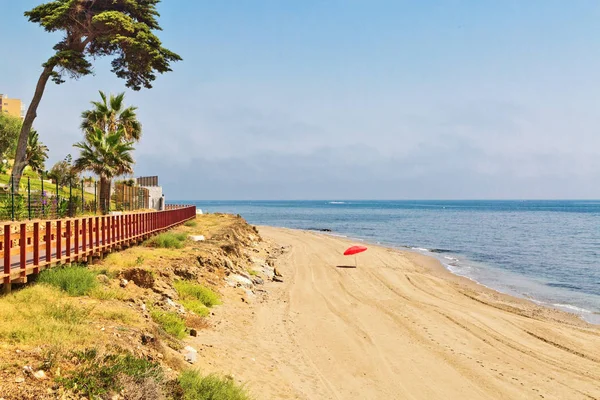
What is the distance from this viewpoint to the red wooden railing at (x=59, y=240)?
425 inches

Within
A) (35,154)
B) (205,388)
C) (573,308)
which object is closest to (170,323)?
(205,388)

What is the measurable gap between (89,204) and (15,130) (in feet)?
110

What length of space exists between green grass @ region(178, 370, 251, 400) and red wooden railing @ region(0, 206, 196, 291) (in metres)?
4.92

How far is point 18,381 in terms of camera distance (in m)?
6.46

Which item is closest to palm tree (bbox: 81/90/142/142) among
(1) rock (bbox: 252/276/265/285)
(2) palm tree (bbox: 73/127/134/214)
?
(2) palm tree (bbox: 73/127/134/214)

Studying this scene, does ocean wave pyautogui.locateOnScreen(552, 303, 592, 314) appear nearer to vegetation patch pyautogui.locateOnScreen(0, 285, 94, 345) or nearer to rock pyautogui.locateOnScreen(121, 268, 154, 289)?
rock pyautogui.locateOnScreen(121, 268, 154, 289)

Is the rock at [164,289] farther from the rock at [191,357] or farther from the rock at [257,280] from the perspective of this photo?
the rock at [257,280]

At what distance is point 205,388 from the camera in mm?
8430

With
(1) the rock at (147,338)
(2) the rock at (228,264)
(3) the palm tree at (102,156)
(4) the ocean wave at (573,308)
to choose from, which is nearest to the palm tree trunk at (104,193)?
(3) the palm tree at (102,156)

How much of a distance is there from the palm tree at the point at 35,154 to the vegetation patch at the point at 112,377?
205 feet

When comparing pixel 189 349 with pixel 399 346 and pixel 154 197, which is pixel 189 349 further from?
pixel 154 197

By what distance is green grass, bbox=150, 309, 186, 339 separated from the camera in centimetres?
1165

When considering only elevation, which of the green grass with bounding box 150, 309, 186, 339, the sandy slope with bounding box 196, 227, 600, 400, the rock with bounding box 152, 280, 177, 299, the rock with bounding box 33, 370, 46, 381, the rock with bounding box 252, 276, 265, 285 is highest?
the rock with bounding box 33, 370, 46, 381

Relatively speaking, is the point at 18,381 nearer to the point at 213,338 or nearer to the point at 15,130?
the point at 213,338
